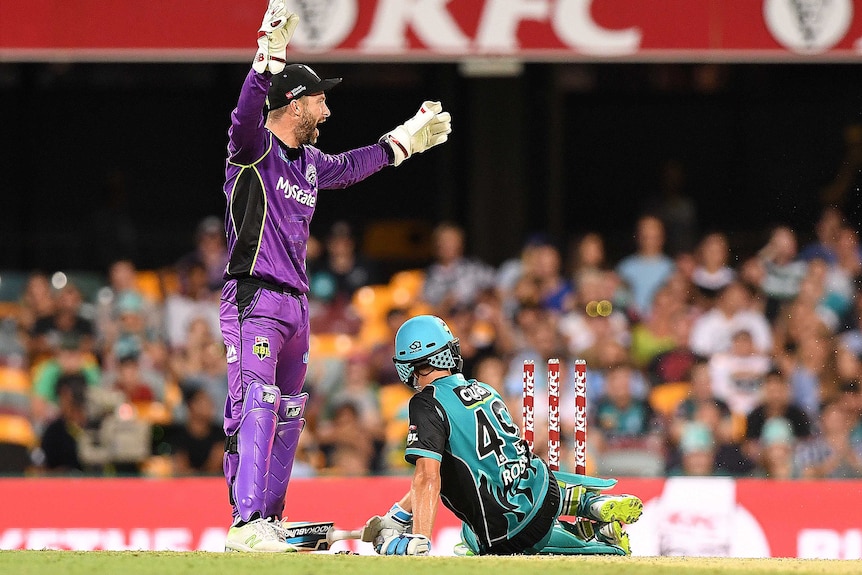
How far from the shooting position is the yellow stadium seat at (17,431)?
1254 cm

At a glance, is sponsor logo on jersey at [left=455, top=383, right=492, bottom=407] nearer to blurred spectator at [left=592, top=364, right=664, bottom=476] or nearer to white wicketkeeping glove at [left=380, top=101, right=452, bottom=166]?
white wicketkeeping glove at [left=380, top=101, right=452, bottom=166]

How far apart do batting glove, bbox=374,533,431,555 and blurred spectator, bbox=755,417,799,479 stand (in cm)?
472

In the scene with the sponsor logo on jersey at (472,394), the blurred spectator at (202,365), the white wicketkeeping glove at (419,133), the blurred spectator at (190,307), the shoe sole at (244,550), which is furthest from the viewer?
the blurred spectator at (190,307)

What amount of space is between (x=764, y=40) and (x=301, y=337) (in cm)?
597

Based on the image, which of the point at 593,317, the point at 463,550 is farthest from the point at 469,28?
the point at 463,550

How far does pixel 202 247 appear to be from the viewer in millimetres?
14000

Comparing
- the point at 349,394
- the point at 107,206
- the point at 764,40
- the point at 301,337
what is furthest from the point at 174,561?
the point at 107,206

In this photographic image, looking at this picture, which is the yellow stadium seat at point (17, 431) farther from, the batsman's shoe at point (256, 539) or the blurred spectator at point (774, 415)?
the blurred spectator at point (774, 415)

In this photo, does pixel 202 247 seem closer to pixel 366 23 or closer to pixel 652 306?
pixel 366 23

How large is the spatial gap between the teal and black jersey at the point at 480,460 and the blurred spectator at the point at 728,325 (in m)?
5.22

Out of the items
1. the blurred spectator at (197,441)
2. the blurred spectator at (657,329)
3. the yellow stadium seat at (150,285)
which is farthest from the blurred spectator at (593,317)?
the yellow stadium seat at (150,285)

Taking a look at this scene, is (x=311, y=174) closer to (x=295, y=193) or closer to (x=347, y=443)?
(x=295, y=193)

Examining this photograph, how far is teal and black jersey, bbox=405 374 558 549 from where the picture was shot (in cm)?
755

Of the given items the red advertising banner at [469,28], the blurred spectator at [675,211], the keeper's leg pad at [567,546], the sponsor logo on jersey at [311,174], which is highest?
the red advertising banner at [469,28]
